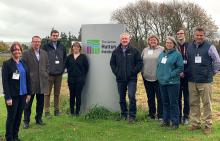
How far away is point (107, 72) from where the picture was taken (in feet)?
36.2

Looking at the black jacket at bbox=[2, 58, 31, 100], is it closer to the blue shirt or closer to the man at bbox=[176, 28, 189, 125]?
the blue shirt

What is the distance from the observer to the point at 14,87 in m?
8.10

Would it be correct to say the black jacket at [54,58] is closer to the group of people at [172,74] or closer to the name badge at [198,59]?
the group of people at [172,74]

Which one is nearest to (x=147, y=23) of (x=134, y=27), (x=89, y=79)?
(x=134, y=27)

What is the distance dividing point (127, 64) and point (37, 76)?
2.13 meters

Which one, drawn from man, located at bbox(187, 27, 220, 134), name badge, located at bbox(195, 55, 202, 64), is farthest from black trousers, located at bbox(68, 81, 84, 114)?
name badge, located at bbox(195, 55, 202, 64)

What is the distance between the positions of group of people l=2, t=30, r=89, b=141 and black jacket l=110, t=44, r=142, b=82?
1088 millimetres

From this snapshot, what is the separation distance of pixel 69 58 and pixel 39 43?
1245 mm

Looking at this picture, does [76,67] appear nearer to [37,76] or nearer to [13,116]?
[37,76]

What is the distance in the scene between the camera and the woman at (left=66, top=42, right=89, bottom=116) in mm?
10703

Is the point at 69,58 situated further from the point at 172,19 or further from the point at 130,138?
the point at 172,19

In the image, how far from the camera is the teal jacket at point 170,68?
9211mm

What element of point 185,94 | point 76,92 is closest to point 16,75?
point 76,92

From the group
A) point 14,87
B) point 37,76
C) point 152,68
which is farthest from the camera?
point 152,68
